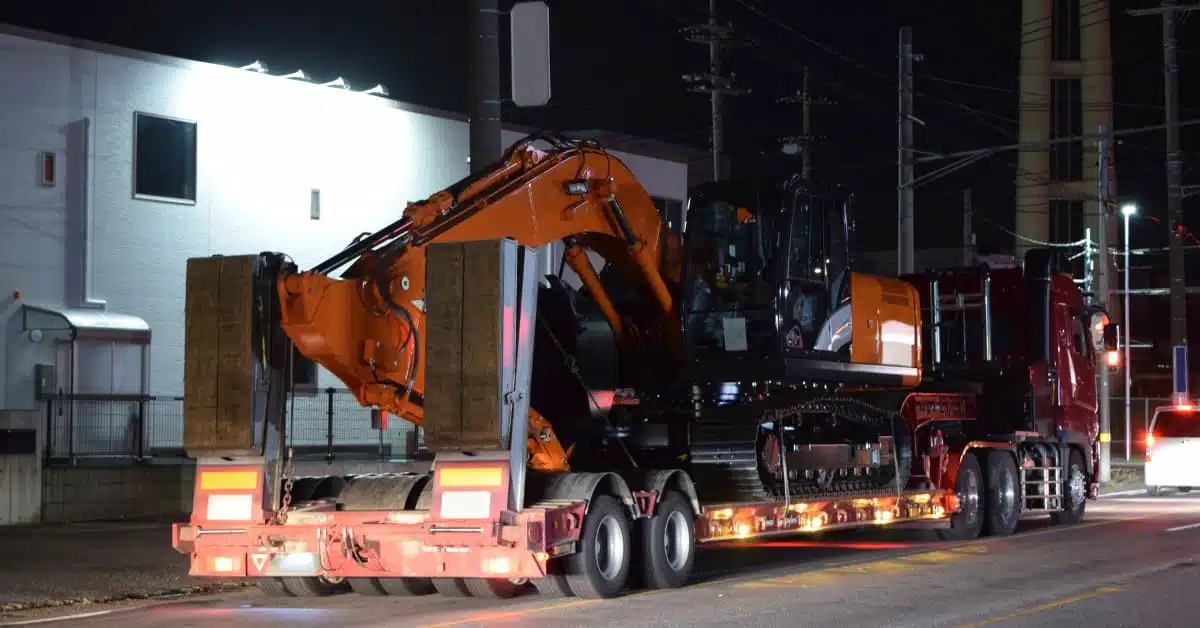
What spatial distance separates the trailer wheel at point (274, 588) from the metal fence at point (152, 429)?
8.96 metres

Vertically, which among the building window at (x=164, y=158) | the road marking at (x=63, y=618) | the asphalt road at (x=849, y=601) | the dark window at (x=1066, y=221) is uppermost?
the dark window at (x=1066, y=221)

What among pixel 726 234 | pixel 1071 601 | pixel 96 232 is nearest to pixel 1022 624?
pixel 1071 601

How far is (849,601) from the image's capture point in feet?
48.4

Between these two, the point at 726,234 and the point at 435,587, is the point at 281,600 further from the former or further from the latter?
the point at 726,234

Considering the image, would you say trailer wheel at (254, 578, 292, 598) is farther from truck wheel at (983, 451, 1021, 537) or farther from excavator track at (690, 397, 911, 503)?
truck wheel at (983, 451, 1021, 537)

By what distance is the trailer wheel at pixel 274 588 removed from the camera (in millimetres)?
15766

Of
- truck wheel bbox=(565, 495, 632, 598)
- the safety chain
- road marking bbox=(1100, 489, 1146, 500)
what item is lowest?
road marking bbox=(1100, 489, 1146, 500)

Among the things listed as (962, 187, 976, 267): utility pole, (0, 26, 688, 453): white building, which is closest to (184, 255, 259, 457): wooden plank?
(0, 26, 688, 453): white building

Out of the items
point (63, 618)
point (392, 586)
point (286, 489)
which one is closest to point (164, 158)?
point (392, 586)

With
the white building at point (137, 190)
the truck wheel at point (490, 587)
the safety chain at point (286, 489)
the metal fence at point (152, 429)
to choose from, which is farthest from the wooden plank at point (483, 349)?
the white building at point (137, 190)

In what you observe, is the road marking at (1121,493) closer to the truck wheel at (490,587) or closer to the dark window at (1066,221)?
the truck wheel at (490,587)

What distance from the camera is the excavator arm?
14.4 metres

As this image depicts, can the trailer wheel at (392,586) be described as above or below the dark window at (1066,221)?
below

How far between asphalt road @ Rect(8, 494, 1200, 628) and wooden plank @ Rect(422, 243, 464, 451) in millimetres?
1504
